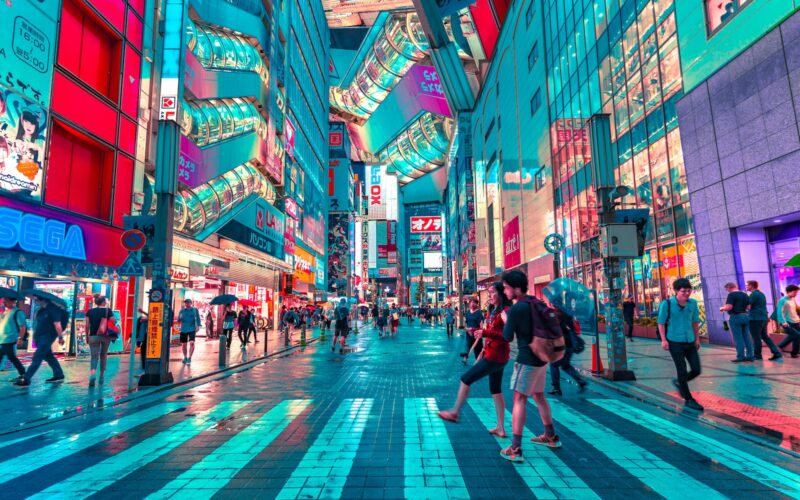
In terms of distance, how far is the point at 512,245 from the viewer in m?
41.2

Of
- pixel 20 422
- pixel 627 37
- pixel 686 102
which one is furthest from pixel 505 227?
pixel 20 422

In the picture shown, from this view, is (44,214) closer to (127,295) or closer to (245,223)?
(127,295)

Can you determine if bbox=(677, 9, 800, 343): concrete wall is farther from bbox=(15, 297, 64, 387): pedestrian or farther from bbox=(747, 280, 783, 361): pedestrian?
bbox=(15, 297, 64, 387): pedestrian

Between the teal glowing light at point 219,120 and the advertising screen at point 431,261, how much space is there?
132983 mm

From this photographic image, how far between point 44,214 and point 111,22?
304 inches

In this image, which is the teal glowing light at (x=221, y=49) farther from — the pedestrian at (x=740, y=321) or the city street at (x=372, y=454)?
the pedestrian at (x=740, y=321)

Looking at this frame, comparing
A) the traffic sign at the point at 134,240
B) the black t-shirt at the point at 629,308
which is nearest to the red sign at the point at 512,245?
the black t-shirt at the point at 629,308

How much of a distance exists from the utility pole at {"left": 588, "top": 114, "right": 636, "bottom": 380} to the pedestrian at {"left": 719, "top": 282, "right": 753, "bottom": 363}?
10.4 ft

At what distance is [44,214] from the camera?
13719 mm

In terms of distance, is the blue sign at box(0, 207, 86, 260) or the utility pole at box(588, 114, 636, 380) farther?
A: the blue sign at box(0, 207, 86, 260)

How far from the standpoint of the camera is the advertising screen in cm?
16338

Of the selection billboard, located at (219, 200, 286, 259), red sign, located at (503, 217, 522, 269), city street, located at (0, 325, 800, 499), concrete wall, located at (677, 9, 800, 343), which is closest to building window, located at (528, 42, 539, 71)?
red sign, located at (503, 217, 522, 269)

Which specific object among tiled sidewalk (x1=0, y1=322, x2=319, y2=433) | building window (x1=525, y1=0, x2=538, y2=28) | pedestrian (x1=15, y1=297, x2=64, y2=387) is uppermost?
building window (x1=525, y1=0, x2=538, y2=28)

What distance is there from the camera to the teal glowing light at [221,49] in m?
23.4
